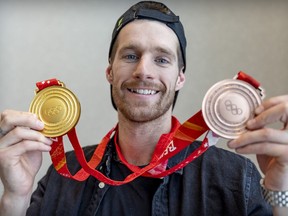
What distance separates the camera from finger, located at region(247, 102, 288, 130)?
34.8 inches

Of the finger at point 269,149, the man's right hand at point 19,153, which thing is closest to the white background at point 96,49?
the man's right hand at point 19,153

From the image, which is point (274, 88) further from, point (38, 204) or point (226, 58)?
point (38, 204)

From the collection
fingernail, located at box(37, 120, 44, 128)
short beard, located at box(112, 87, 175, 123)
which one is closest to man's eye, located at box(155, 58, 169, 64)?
short beard, located at box(112, 87, 175, 123)

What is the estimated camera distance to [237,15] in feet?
6.53

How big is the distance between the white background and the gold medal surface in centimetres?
100

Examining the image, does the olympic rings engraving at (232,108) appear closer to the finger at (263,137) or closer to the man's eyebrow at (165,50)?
the finger at (263,137)

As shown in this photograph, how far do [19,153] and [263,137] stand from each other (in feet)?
2.29

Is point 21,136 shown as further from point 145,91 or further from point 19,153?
point 145,91

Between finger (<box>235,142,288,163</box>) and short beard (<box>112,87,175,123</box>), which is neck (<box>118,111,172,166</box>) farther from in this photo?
finger (<box>235,142,288,163</box>)

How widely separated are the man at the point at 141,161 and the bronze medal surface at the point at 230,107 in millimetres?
161

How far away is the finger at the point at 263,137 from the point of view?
2.93 ft

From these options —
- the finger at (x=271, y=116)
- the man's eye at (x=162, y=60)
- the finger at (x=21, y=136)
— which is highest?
the man's eye at (x=162, y=60)

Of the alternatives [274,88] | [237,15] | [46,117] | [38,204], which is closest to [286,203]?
[46,117]

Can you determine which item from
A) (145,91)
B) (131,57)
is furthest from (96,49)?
(145,91)
